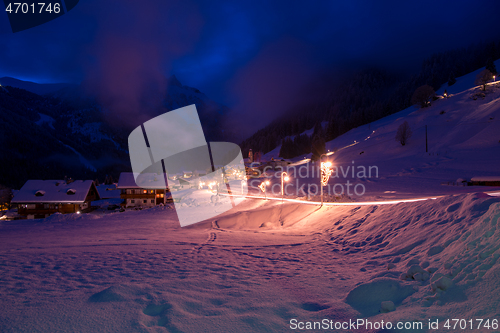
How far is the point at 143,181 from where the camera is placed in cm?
4250

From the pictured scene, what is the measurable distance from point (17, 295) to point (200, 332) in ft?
13.0

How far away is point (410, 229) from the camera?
810cm

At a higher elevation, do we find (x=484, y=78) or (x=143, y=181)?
(x=484, y=78)

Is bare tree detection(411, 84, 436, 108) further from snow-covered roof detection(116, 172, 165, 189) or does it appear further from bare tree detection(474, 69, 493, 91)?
snow-covered roof detection(116, 172, 165, 189)

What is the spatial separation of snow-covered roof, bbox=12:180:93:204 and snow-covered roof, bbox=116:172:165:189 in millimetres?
5179

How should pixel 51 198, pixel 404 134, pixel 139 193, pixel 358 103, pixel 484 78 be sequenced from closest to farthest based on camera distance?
pixel 51 198, pixel 139 193, pixel 404 134, pixel 484 78, pixel 358 103

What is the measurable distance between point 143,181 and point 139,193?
2.32 meters

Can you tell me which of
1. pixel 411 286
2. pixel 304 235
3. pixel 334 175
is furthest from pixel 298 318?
pixel 334 175

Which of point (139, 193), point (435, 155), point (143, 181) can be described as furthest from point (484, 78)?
point (139, 193)

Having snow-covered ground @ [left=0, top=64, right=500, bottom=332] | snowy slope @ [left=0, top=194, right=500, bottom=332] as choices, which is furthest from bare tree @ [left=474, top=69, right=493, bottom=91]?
snowy slope @ [left=0, top=194, right=500, bottom=332]

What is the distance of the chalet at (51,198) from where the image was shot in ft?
109

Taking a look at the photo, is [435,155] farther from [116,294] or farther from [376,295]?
[116,294]

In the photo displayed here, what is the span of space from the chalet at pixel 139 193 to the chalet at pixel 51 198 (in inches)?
215

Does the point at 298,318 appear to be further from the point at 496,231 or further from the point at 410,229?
the point at 410,229
